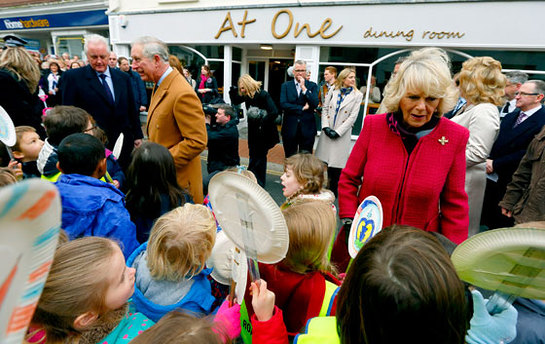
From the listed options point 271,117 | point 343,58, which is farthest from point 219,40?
point 271,117

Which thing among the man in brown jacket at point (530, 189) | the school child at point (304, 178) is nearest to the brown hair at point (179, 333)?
the school child at point (304, 178)

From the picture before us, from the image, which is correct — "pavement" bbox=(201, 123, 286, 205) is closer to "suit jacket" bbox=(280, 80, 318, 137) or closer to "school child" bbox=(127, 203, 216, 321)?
"suit jacket" bbox=(280, 80, 318, 137)

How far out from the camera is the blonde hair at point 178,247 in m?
1.48

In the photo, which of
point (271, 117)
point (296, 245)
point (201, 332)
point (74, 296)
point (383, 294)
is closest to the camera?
point (383, 294)

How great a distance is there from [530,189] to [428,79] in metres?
1.89

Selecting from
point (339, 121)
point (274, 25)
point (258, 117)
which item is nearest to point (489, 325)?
point (258, 117)

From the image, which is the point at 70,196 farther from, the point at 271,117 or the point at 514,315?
the point at 271,117

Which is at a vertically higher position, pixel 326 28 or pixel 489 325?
pixel 326 28

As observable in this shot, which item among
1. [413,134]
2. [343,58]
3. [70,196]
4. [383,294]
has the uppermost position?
[343,58]

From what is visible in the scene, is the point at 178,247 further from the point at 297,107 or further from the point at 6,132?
the point at 297,107

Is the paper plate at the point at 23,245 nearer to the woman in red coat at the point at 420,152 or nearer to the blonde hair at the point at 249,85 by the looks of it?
the woman in red coat at the point at 420,152

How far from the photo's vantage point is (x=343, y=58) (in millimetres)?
8148

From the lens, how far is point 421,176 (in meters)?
1.71

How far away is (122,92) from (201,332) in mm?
3285
